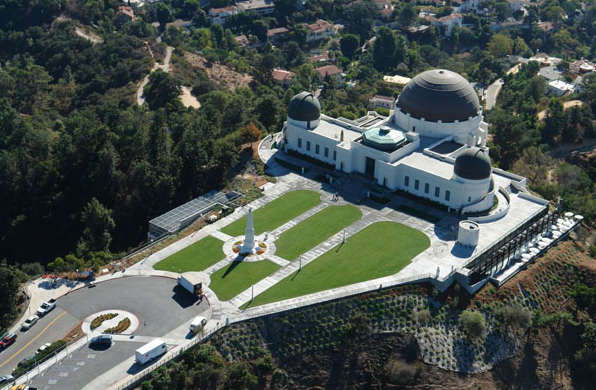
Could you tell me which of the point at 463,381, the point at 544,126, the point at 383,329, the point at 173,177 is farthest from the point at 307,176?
the point at 544,126

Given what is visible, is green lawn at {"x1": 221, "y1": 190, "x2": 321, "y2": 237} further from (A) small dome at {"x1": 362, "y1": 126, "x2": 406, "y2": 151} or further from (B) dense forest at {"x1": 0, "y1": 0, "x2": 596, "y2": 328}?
(A) small dome at {"x1": 362, "y1": 126, "x2": 406, "y2": 151}

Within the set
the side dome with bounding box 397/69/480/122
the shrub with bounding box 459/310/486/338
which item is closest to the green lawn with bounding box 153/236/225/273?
the shrub with bounding box 459/310/486/338

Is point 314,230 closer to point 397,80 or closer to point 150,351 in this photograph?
point 150,351

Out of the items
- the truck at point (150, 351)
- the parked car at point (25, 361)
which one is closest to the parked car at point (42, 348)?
the parked car at point (25, 361)

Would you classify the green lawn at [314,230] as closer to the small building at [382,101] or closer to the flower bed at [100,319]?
the flower bed at [100,319]

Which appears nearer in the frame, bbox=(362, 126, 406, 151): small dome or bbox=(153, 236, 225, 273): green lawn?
bbox=(153, 236, 225, 273): green lawn
